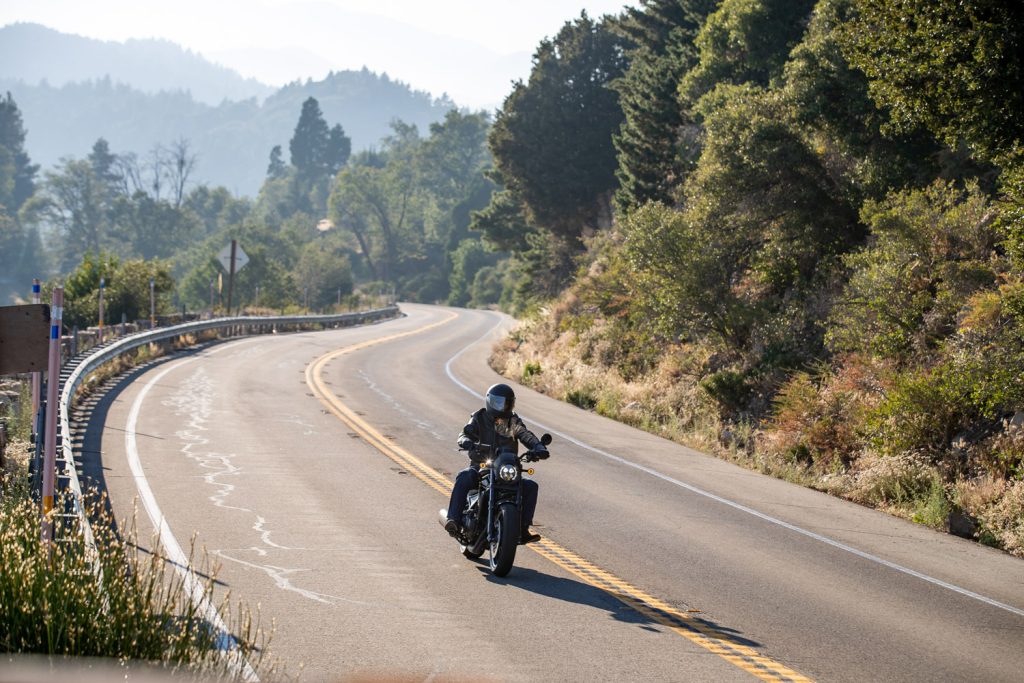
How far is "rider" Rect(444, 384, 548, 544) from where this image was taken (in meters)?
11.0

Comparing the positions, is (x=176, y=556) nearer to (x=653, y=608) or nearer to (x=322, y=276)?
(x=653, y=608)

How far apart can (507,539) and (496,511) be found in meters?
0.44

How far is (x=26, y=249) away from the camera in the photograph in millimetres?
179500

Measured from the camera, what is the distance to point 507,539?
10250 millimetres

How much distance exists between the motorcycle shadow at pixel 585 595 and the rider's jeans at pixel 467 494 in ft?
1.66

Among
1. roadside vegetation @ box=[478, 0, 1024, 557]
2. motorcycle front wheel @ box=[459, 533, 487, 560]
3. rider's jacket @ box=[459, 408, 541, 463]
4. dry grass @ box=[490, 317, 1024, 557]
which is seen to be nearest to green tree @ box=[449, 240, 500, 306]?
roadside vegetation @ box=[478, 0, 1024, 557]

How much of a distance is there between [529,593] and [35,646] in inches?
185

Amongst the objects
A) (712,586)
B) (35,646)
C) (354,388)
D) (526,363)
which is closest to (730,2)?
(526,363)

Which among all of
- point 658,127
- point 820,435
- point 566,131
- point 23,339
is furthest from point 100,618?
point 566,131

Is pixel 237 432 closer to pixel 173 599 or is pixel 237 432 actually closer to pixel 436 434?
pixel 436 434

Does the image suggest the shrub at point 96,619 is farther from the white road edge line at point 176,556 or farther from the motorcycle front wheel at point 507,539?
the motorcycle front wheel at point 507,539

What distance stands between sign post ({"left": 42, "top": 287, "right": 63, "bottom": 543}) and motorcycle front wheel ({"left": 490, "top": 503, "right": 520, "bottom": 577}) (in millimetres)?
3837

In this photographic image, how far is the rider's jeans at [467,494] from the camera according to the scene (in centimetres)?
1073

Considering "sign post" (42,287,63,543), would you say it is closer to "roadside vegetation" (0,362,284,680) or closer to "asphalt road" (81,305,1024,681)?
"roadside vegetation" (0,362,284,680)
